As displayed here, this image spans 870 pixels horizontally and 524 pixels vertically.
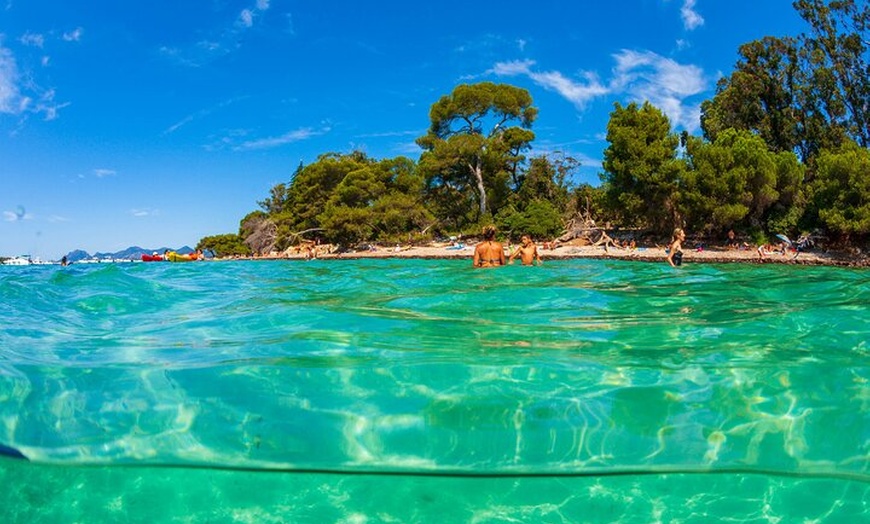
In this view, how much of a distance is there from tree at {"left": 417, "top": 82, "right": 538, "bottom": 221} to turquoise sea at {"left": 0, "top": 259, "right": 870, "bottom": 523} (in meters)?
34.8

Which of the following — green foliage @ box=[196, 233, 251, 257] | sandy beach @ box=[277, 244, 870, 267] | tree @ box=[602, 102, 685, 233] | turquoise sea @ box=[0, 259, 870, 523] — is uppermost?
tree @ box=[602, 102, 685, 233]

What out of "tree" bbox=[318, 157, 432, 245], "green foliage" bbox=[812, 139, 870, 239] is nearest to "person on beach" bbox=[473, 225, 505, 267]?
"green foliage" bbox=[812, 139, 870, 239]

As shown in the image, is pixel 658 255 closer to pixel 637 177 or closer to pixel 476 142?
pixel 637 177

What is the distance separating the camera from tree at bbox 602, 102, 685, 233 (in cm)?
2792

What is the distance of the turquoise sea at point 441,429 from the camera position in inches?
115

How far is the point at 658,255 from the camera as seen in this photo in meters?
24.0

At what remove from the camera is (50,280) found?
10.1 meters

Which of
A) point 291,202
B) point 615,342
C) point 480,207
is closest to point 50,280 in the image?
point 615,342

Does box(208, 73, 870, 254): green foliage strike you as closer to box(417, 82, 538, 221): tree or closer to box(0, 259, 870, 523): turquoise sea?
box(417, 82, 538, 221): tree

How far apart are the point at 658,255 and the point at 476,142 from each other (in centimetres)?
1780

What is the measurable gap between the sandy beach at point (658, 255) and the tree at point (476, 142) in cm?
717

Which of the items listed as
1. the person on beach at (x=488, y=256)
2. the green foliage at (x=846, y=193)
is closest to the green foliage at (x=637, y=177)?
the green foliage at (x=846, y=193)

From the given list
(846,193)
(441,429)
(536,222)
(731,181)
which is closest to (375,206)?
(536,222)

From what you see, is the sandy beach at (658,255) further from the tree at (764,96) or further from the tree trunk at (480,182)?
the tree at (764,96)
